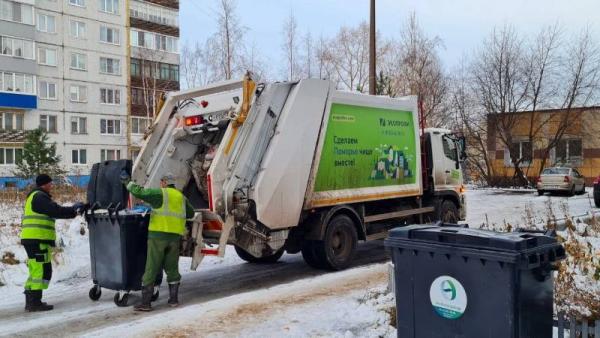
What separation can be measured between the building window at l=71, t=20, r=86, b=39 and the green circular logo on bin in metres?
44.7

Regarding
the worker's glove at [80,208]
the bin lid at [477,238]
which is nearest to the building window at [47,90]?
the worker's glove at [80,208]

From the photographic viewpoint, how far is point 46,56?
1635 inches

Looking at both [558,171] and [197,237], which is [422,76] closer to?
[558,171]

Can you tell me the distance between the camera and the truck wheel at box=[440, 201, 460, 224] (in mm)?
10539

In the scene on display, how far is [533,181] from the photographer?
3059 cm

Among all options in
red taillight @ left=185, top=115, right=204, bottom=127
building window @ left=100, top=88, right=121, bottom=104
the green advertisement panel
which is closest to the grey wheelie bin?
the green advertisement panel

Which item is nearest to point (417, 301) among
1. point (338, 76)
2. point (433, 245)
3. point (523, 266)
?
point (433, 245)

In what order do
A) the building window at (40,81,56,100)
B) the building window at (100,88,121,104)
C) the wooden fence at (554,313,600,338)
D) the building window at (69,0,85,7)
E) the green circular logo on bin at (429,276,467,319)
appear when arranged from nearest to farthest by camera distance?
the green circular logo on bin at (429,276,467,319)
the wooden fence at (554,313,600,338)
the building window at (40,81,56,100)
the building window at (69,0,85,7)
the building window at (100,88,121,104)

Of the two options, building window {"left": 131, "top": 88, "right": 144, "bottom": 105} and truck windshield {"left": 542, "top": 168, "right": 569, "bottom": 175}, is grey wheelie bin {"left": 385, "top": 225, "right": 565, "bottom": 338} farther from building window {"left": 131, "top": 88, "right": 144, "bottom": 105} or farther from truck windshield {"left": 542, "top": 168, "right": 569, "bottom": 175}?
building window {"left": 131, "top": 88, "right": 144, "bottom": 105}

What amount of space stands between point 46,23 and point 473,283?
44276mm

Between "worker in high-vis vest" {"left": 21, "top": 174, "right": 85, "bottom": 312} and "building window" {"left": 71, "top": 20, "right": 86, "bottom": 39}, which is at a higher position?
"building window" {"left": 71, "top": 20, "right": 86, "bottom": 39}

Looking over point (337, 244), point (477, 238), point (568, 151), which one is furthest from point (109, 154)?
point (477, 238)

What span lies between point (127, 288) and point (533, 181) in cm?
2810

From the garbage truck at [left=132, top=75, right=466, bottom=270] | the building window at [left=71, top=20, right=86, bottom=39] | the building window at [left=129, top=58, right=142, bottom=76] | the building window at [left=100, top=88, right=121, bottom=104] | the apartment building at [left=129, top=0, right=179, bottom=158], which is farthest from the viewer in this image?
the building window at [left=129, top=58, right=142, bottom=76]
